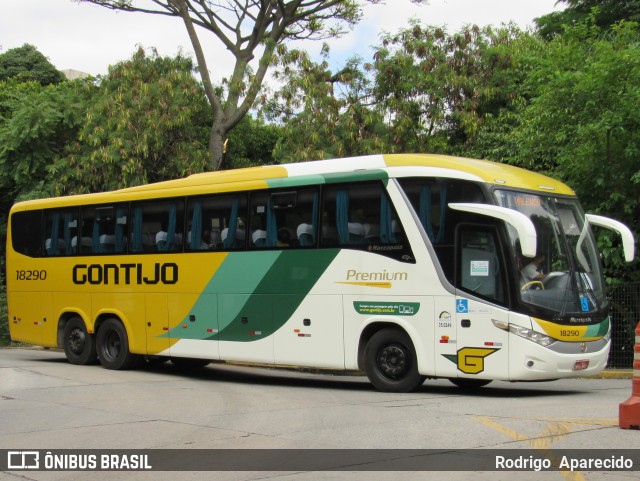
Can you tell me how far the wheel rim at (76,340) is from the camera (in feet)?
64.0

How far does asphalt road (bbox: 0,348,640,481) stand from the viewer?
888 centimetres

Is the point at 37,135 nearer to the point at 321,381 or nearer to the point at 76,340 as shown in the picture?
the point at 76,340

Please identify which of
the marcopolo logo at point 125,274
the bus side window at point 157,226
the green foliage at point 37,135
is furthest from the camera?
the green foliage at point 37,135

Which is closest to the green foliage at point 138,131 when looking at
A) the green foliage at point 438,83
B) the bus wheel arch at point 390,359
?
the green foliage at point 438,83

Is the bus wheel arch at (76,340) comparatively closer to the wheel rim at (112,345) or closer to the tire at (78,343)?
the tire at (78,343)

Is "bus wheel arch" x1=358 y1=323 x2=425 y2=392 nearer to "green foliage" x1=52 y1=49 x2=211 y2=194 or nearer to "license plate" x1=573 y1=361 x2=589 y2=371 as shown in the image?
"license plate" x1=573 y1=361 x2=589 y2=371

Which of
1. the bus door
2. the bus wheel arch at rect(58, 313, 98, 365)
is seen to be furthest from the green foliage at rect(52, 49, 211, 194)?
the bus door

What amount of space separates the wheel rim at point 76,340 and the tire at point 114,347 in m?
0.59

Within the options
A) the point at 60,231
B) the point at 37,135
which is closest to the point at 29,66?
the point at 37,135

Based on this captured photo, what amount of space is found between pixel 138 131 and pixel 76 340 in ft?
33.4

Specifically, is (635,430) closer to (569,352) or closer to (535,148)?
(569,352)

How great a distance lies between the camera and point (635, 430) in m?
9.50

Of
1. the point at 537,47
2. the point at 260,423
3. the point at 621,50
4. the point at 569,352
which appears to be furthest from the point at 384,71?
the point at 260,423

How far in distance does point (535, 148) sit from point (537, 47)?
540 centimetres
